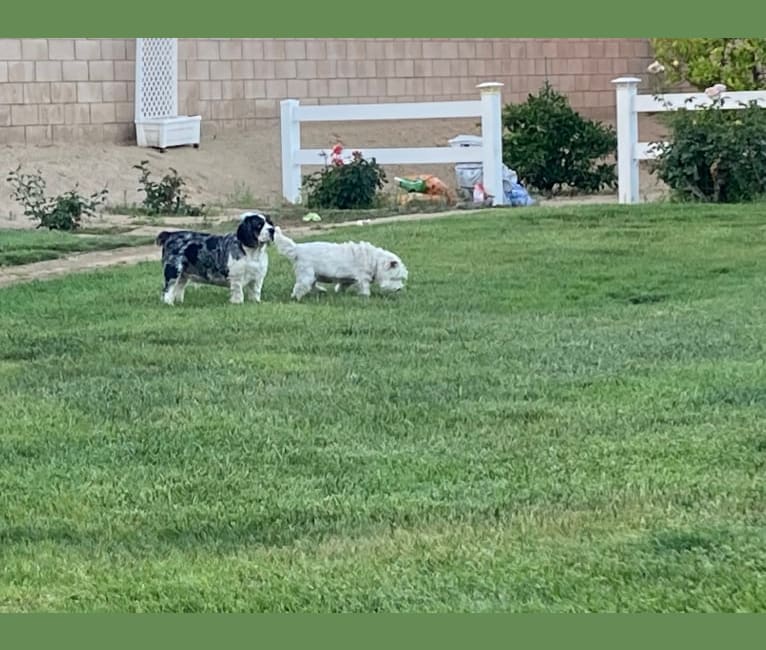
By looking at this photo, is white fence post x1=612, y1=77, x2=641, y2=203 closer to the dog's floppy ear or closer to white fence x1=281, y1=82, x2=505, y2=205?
white fence x1=281, y1=82, x2=505, y2=205

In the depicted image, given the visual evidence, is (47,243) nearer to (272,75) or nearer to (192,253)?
(192,253)

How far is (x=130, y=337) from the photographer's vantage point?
10.1m

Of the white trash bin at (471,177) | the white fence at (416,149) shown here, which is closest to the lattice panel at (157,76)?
the white fence at (416,149)

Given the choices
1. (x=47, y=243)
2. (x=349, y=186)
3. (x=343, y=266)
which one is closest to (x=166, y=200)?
(x=349, y=186)

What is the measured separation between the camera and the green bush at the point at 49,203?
58.3 ft

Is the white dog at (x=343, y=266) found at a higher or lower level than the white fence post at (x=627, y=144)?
lower

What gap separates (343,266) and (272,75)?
15.5m

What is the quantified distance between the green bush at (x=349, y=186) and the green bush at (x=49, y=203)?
2833 millimetres

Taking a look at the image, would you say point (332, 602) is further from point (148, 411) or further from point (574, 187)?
point (574, 187)

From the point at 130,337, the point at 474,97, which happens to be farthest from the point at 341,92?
the point at 130,337

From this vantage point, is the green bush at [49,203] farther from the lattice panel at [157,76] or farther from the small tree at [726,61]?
the small tree at [726,61]

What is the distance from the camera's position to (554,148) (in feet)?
78.1

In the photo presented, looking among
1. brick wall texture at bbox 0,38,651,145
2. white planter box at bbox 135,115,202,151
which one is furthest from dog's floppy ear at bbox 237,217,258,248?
white planter box at bbox 135,115,202,151

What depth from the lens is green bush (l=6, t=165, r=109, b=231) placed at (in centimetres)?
1777
